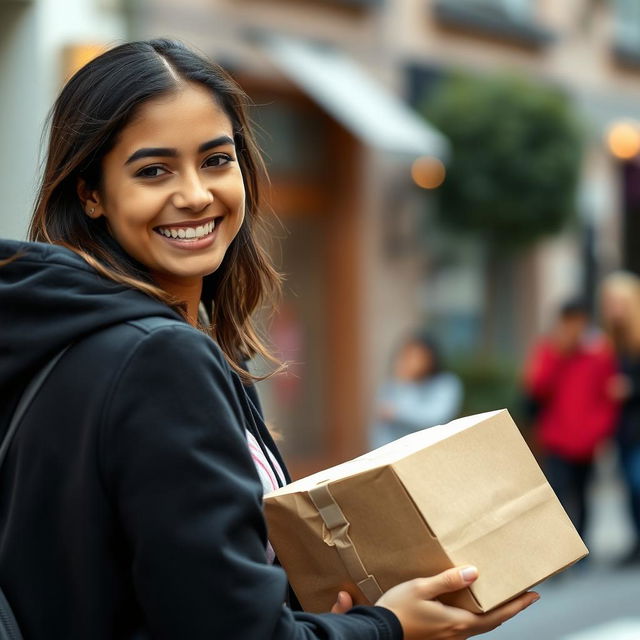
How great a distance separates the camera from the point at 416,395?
8109 millimetres

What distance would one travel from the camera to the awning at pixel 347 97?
10.5 m

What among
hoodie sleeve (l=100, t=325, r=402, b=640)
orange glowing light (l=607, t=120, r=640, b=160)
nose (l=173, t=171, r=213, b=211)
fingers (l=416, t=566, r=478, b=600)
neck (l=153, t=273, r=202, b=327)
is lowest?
orange glowing light (l=607, t=120, r=640, b=160)

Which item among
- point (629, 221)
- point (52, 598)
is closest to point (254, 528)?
point (52, 598)

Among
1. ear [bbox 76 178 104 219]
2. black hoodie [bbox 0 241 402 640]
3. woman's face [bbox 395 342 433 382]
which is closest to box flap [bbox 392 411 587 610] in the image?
black hoodie [bbox 0 241 402 640]

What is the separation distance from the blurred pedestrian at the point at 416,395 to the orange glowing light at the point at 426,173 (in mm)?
3671

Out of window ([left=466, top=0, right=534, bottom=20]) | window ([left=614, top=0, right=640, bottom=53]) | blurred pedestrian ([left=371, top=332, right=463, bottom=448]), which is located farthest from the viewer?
window ([left=614, top=0, right=640, bottom=53])

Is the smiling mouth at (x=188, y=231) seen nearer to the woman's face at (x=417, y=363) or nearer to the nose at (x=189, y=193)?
the nose at (x=189, y=193)

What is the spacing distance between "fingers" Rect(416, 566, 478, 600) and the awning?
8764mm

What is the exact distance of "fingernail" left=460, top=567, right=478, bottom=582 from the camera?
5.98 ft

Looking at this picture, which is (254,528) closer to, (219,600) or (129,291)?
(219,600)

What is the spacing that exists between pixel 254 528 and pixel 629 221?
14.3 m

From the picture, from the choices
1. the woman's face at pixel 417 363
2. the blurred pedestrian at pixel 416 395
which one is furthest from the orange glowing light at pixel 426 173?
the woman's face at pixel 417 363

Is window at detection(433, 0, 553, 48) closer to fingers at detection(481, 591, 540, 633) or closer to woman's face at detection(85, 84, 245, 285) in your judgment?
woman's face at detection(85, 84, 245, 285)

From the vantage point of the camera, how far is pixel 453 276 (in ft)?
41.2
